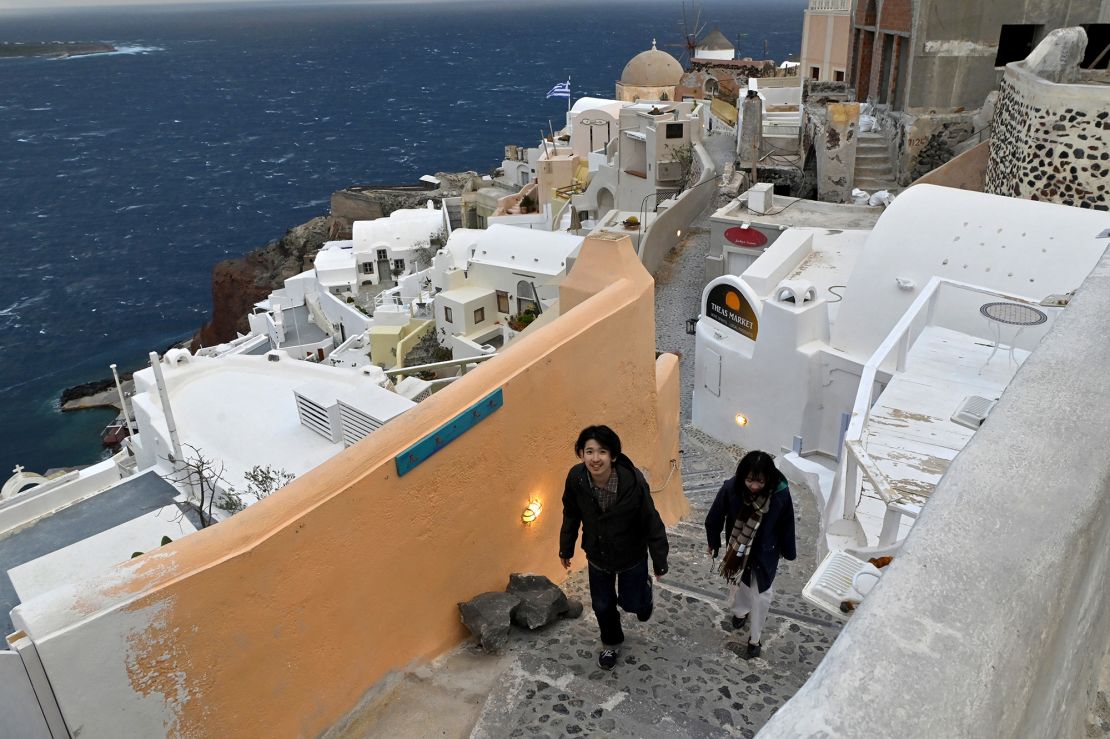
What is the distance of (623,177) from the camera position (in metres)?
39.2

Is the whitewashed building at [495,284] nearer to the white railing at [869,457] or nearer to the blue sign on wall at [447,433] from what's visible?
the white railing at [869,457]

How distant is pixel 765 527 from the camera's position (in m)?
5.69

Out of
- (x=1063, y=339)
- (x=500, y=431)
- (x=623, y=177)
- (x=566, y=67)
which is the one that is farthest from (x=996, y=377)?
(x=566, y=67)

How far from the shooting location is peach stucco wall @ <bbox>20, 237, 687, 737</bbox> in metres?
4.00

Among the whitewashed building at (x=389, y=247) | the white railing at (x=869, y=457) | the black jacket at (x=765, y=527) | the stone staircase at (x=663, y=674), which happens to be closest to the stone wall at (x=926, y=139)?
the white railing at (x=869, y=457)

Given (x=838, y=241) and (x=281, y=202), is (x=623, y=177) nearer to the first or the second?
(x=838, y=241)

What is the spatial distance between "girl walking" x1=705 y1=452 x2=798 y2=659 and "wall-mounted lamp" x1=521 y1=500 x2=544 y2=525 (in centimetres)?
149

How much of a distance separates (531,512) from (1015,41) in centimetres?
2352

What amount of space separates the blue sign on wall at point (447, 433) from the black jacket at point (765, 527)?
1.70 metres

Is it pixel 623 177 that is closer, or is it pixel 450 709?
pixel 450 709

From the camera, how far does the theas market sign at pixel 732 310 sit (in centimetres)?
1563

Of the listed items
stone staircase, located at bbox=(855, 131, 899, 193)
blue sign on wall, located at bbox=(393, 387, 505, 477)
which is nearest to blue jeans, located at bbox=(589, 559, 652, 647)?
blue sign on wall, located at bbox=(393, 387, 505, 477)

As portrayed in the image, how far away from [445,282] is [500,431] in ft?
97.1

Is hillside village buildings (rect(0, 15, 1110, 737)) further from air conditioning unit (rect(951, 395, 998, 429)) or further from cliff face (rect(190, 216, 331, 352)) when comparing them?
cliff face (rect(190, 216, 331, 352))
